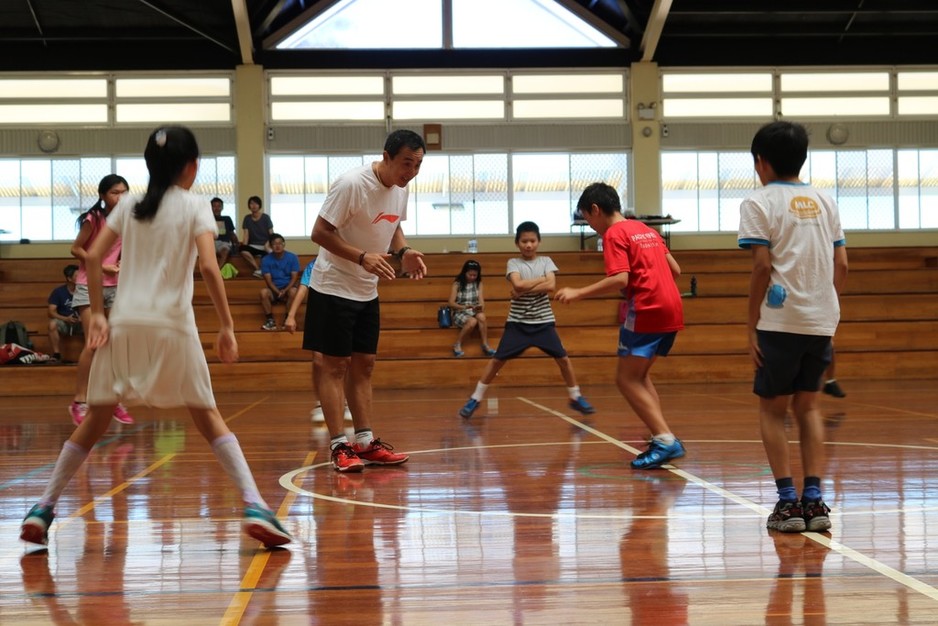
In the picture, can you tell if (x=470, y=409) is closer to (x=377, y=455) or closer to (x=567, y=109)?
(x=377, y=455)

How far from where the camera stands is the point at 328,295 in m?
4.50

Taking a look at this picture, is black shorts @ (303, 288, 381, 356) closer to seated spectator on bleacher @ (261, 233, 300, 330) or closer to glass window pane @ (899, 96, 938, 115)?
seated spectator on bleacher @ (261, 233, 300, 330)

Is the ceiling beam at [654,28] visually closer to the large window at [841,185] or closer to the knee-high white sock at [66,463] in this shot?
the large window at [841,185]

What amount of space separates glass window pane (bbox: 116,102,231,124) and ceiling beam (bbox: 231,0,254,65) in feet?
3.27

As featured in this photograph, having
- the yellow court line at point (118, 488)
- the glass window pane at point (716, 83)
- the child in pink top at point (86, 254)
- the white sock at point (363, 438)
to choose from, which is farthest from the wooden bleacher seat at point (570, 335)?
the white sock at point (363, 438)

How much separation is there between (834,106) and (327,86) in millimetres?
9497

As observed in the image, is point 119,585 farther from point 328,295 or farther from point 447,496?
point 328,295

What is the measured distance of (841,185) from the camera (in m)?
18.5

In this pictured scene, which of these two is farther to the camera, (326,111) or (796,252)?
(326,111)

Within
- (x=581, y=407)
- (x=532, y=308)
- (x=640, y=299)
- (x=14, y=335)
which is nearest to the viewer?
(x=640, y=299)

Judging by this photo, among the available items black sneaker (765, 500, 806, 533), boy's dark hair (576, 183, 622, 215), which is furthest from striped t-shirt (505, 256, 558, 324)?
black sneaker (765, 500, 806, 533)

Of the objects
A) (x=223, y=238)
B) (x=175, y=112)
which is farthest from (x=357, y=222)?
(x=175, y=112)

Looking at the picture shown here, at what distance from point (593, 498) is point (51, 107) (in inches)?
668

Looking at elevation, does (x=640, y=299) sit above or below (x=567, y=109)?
below
